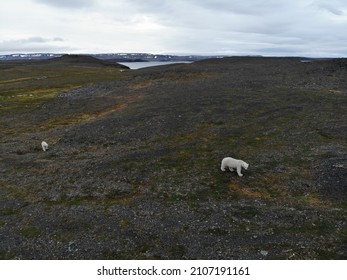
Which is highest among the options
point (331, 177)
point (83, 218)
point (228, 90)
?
point (228, 90)

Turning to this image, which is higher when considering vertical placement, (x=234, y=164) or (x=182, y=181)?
(x=234, y=164)

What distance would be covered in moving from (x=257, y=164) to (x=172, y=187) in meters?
6.80

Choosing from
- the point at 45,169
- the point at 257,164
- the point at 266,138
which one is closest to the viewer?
the point at 257,164

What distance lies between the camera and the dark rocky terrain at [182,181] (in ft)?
50.3

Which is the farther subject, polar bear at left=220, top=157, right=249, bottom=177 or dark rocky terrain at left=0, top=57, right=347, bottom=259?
polar bear at left=220, top=157, right=249, bottom=177

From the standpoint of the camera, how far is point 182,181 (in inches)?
859

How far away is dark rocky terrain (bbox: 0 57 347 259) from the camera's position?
15320mm

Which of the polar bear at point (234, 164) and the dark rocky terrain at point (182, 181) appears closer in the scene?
the dark rocky terrain at point (182, 181)

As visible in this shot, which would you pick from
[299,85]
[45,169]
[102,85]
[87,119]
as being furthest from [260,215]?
[102,85]

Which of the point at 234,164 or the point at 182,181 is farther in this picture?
the point at 234,164

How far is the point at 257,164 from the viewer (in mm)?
23672

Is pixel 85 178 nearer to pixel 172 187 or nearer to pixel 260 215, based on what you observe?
pixel 172 187
